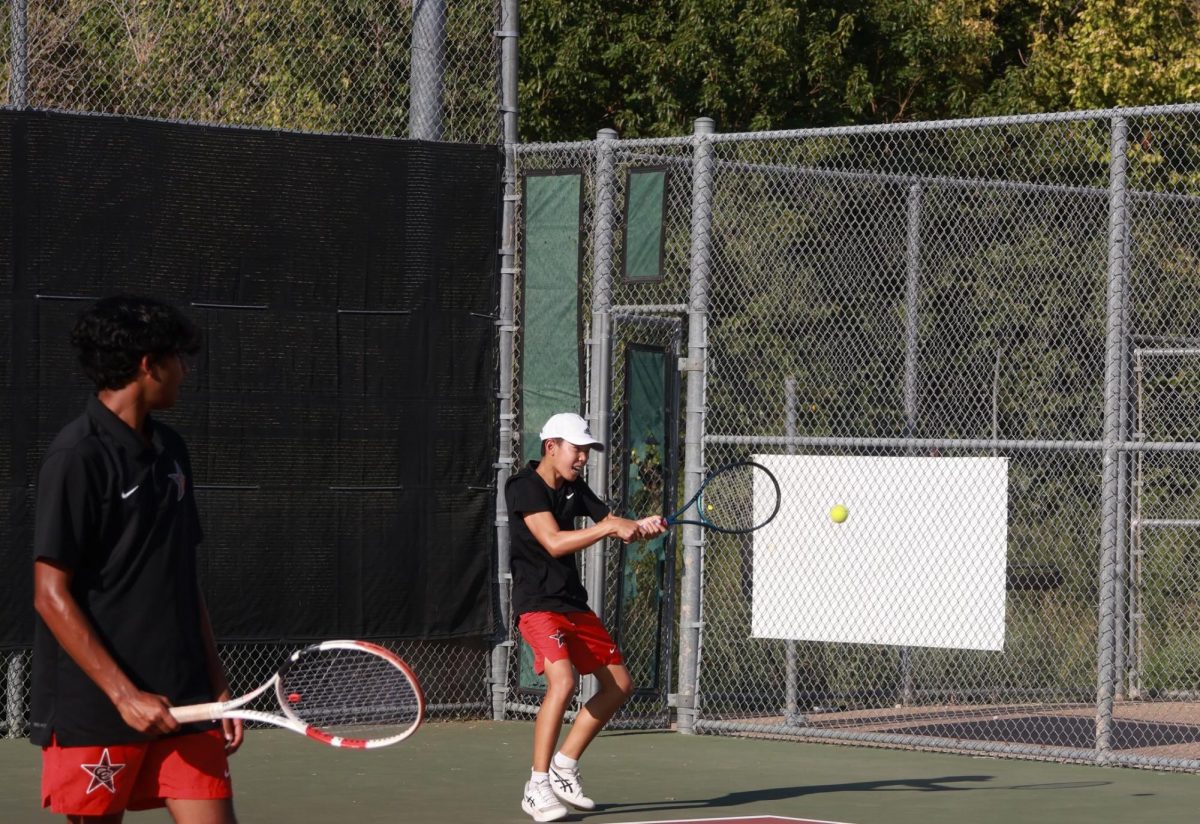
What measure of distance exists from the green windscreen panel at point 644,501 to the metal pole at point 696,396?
12.0 inches

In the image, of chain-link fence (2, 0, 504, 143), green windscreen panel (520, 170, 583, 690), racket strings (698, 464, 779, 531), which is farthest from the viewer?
racket strings (698, 464, 779, 531)

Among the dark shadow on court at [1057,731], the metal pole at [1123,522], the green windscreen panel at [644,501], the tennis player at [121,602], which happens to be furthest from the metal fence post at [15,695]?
the tennis player at [121,602]

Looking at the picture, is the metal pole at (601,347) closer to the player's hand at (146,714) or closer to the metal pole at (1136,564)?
the metal pole at (1136,564)

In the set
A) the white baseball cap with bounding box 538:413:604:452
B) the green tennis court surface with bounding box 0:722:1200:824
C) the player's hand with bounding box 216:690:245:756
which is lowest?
the green tennis court surface with bounding box 0:722:1200:824

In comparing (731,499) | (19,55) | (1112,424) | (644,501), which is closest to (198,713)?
(1112,424)

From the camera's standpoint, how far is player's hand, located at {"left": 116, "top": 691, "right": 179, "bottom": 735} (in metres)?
4.27

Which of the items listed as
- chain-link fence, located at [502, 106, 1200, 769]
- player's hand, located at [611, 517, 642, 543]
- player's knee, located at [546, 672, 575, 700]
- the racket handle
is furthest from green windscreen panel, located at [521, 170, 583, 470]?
the racket handle

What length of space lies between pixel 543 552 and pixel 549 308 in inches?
117

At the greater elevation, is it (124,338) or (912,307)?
(912,307)

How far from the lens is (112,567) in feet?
14.5

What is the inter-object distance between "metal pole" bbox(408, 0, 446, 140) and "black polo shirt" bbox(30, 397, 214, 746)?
6.53m

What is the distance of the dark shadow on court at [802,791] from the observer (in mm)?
8086

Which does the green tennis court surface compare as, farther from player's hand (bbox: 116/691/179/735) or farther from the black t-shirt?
player's hand (bbox: 116/691/179/735)

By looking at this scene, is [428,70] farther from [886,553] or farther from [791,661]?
[791,661]
